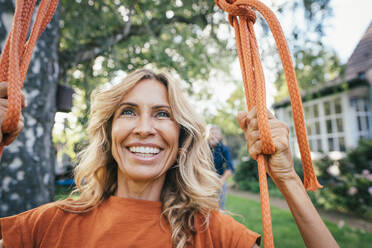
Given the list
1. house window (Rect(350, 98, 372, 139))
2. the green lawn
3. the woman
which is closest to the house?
house window (Rect(350, 98, 372, 139))

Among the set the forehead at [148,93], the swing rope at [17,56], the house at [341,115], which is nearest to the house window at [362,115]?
the house at [341,115]

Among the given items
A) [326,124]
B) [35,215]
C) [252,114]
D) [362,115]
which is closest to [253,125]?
[252,114]

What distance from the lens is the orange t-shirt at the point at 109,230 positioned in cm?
142

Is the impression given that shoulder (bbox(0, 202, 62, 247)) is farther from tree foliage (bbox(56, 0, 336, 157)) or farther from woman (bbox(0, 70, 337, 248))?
tree foliage (bbox(56, 0, 336, 157))

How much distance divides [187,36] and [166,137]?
4295mm

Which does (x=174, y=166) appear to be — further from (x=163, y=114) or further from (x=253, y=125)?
(x=253, y=125)

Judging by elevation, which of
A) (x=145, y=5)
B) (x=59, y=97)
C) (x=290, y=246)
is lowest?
(x=290, y=246)

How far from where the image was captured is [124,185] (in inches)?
68.3

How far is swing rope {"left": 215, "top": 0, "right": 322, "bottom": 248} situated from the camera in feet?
3.55

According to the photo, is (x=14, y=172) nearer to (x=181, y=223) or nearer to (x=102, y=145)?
(x=102, y=145)

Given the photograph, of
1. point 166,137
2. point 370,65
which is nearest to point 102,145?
point 166,137

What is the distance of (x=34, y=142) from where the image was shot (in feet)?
8.30

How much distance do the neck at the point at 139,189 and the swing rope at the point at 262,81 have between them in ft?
2.72

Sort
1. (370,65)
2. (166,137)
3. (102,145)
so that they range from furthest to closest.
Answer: (370,65)
(102,145)
(166,137)
